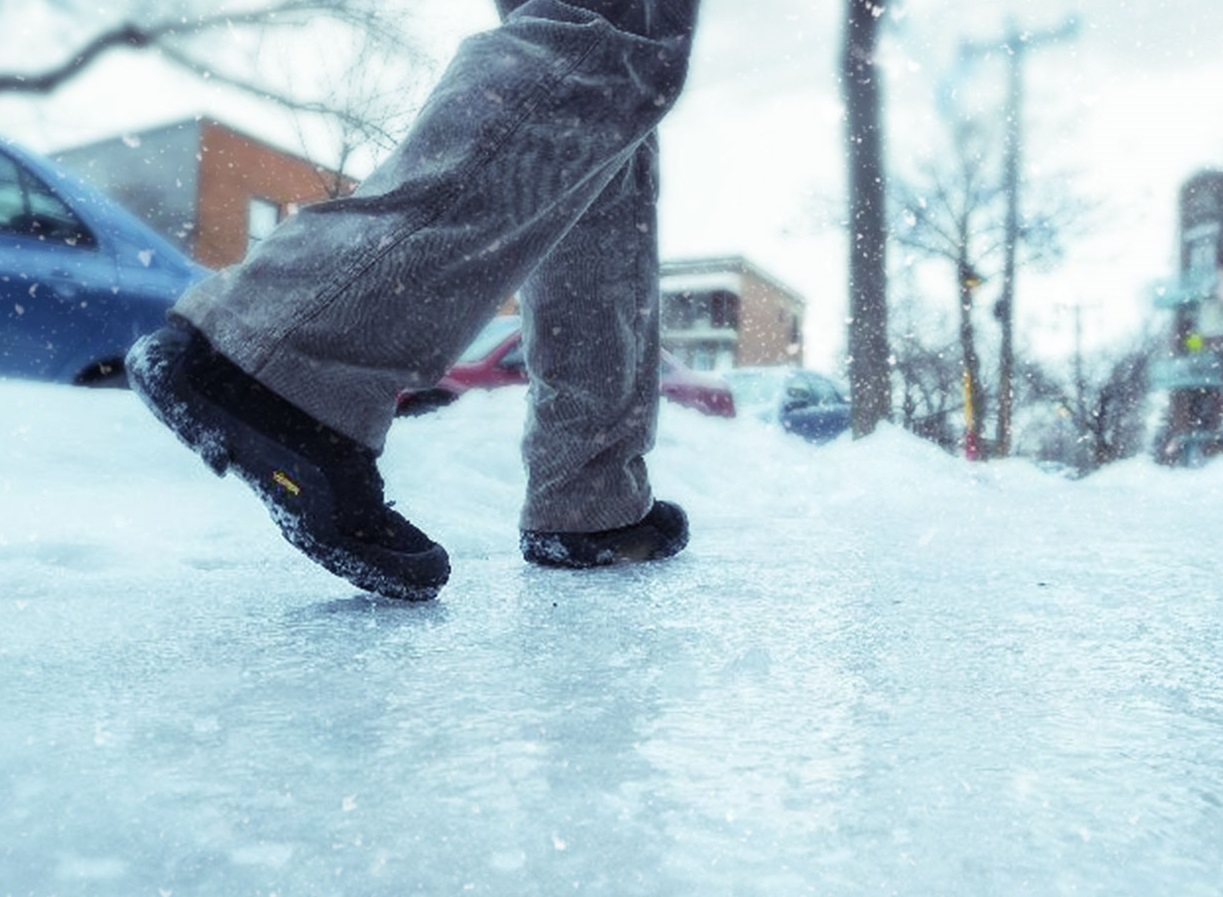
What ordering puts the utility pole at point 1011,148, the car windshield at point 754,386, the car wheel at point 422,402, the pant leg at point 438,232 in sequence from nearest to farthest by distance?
the pant leg at point 438,232 → the car wheel at point 422,402 → the car windshield at point 754,386 → the utility pole at point 1011,148

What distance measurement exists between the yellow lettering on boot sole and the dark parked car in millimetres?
9275

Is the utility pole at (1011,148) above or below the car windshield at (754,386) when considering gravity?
above

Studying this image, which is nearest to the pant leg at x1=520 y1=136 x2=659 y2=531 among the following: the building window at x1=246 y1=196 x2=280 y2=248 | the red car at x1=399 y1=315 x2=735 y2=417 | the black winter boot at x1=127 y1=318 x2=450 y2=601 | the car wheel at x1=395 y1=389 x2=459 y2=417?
the black winter boot at x1=127 y1=318 x2=450 y2=601

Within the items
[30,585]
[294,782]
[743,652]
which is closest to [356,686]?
[294,782]

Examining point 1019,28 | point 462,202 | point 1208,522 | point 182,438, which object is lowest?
point 1208,522

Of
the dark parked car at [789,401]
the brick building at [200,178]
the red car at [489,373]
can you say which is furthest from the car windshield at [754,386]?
the brick building at [200,178]

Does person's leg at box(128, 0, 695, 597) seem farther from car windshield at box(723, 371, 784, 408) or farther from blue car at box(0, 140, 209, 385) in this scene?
car windshield at box(723, 371, 784, 408)

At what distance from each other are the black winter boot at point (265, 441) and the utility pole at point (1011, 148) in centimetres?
1543

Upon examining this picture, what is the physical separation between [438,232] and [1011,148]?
15.9 meters

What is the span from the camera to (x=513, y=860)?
0.50 metres

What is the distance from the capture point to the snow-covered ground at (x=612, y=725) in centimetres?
49

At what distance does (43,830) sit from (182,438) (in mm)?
577

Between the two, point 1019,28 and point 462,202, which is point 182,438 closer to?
point 462,202

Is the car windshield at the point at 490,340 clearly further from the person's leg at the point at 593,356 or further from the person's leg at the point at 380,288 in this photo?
the person's leg at the point at 380,288
